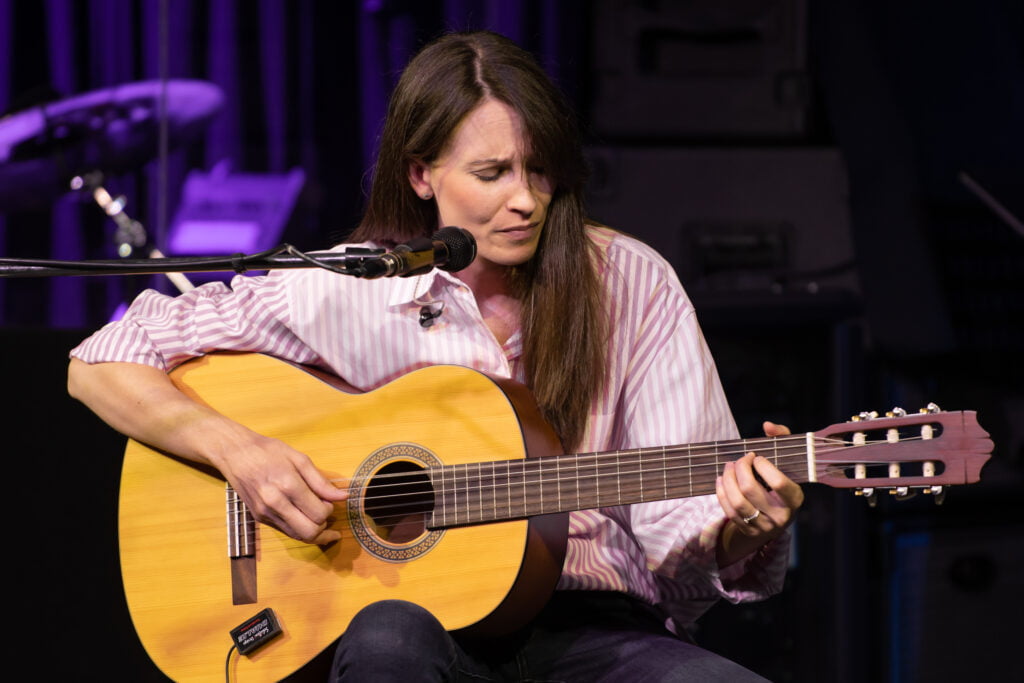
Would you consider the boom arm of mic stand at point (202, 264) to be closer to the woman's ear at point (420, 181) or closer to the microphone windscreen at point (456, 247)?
the microphone windscreen at point (456, 247)

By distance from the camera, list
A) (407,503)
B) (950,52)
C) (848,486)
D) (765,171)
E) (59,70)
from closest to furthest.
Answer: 1. (848,486)
2. (407,503)
3. (950,52)
4. (765,171)
5. (59,70)

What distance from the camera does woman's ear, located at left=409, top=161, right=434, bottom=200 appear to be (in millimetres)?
2244

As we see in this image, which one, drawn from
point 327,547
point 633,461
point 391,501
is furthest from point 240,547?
point 633,461

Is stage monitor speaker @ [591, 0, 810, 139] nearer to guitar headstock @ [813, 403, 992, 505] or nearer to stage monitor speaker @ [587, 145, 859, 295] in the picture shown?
stage monitor speaker @ [587, 145, 859, 295]

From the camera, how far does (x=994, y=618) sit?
2707 mm

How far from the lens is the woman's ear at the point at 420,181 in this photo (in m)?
2.24

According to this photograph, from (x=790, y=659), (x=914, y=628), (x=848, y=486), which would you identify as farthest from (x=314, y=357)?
(x=914, y=628)

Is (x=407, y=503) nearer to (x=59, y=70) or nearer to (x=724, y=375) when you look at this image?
(x=724, y=375)

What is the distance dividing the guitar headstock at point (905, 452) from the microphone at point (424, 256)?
0.62 meters

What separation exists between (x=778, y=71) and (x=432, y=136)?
5.23 ft

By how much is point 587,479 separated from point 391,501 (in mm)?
354

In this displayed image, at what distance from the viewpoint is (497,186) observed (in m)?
2.07

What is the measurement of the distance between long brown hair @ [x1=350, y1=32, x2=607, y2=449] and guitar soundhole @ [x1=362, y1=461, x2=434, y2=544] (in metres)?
0.29

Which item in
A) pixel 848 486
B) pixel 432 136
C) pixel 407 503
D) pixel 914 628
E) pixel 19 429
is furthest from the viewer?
pixel 914 628
